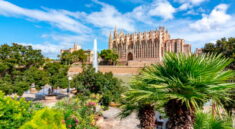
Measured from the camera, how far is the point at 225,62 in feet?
7.69

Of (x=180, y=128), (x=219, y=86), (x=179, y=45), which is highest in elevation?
(x=179, y=45)

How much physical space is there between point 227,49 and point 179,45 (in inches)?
1180

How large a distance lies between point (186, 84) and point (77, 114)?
461 cm

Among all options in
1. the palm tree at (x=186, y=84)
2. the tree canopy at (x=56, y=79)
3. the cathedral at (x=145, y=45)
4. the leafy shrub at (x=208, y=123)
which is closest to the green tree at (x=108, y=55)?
the cathedral at (x=145, y=45)

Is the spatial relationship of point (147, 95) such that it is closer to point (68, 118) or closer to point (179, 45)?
point (68, 118)

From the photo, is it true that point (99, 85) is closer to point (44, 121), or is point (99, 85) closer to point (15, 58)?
point (44, 121)

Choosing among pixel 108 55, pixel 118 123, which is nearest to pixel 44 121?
pixel 118 123

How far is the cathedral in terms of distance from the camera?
5158 centimetres

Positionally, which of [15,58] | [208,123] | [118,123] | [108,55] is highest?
[108,55]

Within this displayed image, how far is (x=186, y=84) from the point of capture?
2363 mm

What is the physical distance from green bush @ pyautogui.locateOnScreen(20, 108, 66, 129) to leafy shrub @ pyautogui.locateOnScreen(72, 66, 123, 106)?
6.16m

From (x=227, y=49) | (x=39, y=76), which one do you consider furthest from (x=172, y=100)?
(x=227, y=49)

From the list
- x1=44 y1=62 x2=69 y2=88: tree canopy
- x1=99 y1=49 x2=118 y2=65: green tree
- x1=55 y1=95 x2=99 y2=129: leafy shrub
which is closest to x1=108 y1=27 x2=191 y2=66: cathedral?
x1=99 y1=49 x2=118 y2=65: green tree

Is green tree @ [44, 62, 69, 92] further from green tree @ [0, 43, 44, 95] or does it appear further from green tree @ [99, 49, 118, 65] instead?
green tree @ [99, 49, 118, 65]
